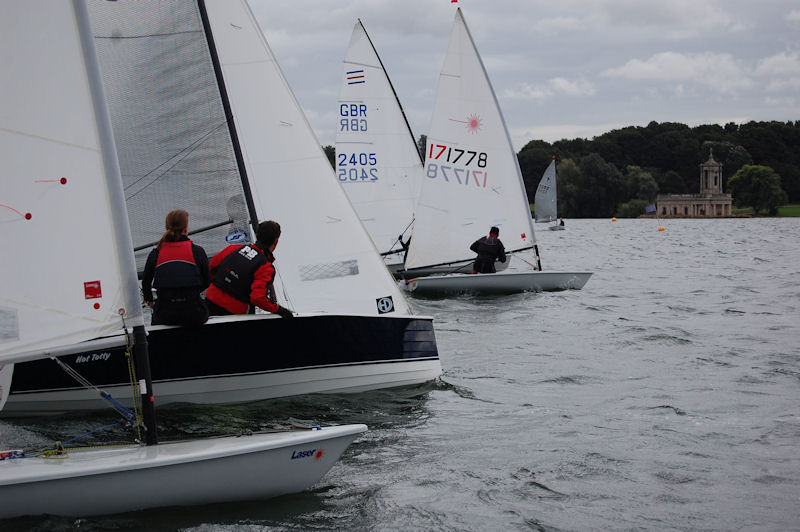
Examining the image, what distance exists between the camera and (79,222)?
4.59 metres

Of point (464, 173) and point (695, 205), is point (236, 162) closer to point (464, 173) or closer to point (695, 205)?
point (464, 173)

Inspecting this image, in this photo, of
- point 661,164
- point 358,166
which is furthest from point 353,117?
point 661,164

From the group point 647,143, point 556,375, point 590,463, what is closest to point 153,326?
point 590,463

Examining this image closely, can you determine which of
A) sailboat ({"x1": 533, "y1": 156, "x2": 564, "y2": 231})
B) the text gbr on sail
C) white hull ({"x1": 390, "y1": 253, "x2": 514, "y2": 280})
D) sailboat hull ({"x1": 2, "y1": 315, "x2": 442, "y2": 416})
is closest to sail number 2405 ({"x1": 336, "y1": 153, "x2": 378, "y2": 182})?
the text gbr on sail

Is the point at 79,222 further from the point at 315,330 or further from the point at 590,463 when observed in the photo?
the point at 590,463

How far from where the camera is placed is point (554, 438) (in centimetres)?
637

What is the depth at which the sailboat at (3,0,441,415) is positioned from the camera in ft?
23.8

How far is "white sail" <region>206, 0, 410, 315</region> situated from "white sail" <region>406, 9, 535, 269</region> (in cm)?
890

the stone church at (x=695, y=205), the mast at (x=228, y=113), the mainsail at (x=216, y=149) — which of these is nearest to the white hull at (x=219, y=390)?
the mainsail at (x=216, y=149)

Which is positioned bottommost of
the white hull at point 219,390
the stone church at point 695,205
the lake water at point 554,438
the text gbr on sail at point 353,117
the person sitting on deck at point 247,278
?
the stone church at point 695,205

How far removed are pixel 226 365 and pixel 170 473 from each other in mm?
2109

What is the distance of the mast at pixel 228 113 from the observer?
23.8ft

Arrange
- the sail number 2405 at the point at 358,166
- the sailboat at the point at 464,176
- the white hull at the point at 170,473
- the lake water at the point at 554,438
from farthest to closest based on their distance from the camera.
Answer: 1. the sail number 2405 at the point at 358,166
2. the sailboat at the point at 464,176
3. the lake water at the point at 554,438
4. the white hull at the point at 170,473

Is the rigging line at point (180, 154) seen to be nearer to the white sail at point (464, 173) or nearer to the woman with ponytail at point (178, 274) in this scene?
the woman with ponytail at point (178, 274)
